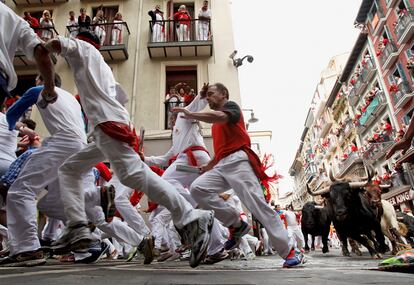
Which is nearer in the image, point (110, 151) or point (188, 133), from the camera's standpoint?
point (110, 151)

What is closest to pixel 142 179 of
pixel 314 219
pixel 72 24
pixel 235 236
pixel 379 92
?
pixel 235 236

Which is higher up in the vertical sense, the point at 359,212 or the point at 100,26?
the point at 100,26

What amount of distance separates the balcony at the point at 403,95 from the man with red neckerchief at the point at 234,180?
23067 millimetres

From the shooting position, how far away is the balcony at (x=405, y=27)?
69.8 feet

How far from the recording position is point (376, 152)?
2709 centimetres

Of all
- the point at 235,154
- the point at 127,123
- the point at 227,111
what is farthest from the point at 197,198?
the point at 127,123

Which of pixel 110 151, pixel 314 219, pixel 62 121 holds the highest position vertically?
pixel 62 121

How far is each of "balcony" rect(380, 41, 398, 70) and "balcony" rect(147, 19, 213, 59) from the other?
58.1 ft

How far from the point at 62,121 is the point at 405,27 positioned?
81.6 ft

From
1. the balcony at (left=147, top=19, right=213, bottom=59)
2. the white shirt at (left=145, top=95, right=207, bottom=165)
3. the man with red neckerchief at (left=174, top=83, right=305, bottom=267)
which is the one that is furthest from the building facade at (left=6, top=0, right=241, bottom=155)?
the man with red neckerchief at (left=174, top=83, right=305, bottom=267)

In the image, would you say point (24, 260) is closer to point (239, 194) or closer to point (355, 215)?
point (239, 194)

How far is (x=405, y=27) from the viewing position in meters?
21.8

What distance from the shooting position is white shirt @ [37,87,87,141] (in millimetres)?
3479

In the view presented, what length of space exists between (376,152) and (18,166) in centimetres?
2874
